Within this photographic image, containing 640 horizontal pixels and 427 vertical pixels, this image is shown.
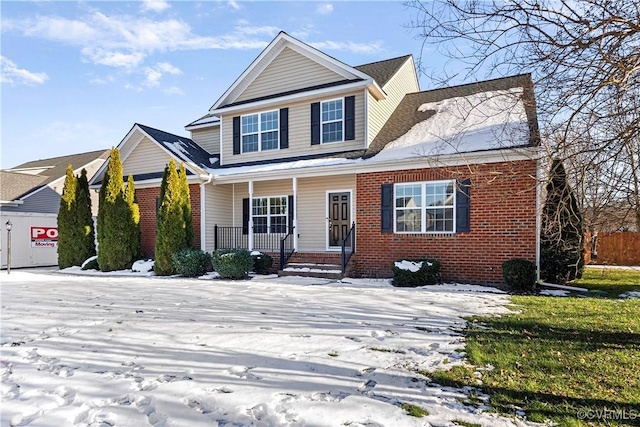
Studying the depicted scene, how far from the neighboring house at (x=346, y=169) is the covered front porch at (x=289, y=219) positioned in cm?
4

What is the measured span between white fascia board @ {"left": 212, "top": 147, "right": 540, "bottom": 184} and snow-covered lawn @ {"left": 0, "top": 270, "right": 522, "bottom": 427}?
3.64m

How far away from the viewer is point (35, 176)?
840 inches

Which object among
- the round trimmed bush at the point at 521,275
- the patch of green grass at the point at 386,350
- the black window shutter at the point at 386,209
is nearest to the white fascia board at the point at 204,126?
the black window shutter at the point at 386,209

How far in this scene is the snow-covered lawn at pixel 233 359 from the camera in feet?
9.72

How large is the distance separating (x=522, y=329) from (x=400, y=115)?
33.2ft

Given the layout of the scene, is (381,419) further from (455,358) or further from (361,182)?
Result: (361,182)

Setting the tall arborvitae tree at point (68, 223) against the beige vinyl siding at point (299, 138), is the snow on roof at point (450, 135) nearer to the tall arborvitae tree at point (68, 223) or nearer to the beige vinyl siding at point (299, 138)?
the beige vinyl siding at point (299, 138)

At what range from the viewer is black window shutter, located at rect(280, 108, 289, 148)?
45.8 feet

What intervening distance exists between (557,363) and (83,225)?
54.0 ft

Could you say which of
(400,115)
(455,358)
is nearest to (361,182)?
(400,115)

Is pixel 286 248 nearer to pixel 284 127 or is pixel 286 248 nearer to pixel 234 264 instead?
pixel 234 264

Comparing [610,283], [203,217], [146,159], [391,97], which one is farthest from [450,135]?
[146,159]

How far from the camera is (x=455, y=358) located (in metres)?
4.10

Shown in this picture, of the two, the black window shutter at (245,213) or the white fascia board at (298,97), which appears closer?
the white fascia board at (298,97)
